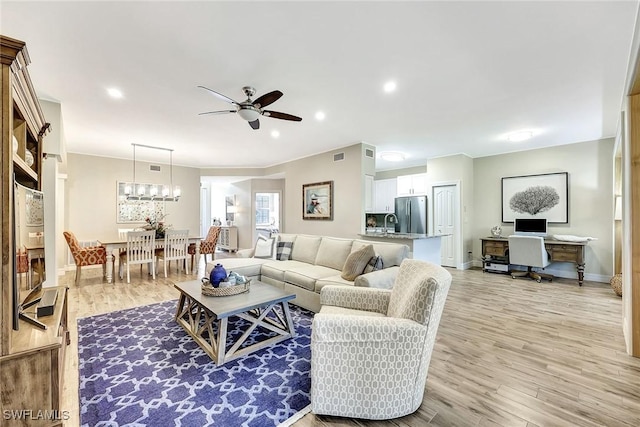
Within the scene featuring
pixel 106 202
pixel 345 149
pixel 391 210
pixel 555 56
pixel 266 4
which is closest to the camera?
pixel 266 4

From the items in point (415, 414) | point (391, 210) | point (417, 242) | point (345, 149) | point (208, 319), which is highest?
point (345, 149)

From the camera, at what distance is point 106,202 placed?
6.29 metres

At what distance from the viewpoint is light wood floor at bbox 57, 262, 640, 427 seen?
5.57 ft

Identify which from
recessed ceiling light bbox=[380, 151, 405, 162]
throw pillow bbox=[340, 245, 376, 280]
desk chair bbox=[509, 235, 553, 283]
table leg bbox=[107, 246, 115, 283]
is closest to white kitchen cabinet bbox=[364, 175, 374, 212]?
recessed ceiling light bbox=[380, 151, 405, 162]

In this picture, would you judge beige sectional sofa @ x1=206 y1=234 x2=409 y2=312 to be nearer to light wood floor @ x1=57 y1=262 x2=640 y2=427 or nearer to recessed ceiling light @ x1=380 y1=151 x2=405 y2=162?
light wood floor @ x1=57 y1=262 x2=640 y2=427

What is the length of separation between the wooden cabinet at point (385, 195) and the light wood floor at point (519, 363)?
12.6 ft

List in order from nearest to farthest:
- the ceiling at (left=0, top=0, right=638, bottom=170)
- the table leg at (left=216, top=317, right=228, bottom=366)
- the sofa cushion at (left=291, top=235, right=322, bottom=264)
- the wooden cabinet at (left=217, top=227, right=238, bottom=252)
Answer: the ceiling at (left=0, top=0, right=638, bottom=170), the table leg at (left=216, top=317, right=228, bottom=366), the sofa cushion at (left=291, top=235, right=322, bottom=264), the wooden cabinet at (left=217, top=227, right=238, bottom=252)

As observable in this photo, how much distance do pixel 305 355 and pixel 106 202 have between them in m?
6.36

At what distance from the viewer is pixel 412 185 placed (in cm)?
725

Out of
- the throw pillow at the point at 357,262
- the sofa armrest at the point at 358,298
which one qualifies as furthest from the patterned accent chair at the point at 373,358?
the throw pillow at the point at 357,262

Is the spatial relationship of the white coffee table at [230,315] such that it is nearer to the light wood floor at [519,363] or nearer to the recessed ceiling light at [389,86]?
the light wood floor at [519,363]

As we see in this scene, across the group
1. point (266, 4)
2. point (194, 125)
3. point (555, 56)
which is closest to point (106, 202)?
point (194, 125)

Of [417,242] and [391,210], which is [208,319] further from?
[391,210]

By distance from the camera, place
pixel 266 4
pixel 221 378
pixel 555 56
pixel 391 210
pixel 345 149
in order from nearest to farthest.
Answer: pixel 266 4, pixel 221 378, pixel 555 56, pixel 345 149, pixel 391 210
